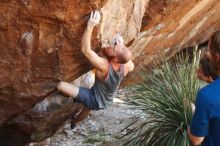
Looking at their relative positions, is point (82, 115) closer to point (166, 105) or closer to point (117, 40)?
point (166, 105)

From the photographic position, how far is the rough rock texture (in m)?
5.20

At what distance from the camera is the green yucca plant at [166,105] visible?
700 cm

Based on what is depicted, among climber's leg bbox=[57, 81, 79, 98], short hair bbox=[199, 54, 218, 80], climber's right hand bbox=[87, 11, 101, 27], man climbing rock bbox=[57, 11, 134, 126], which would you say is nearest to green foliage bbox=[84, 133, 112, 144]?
man climbing rock bbox=[57, 11, 134, 126]

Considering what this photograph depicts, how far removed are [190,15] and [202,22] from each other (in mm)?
1500

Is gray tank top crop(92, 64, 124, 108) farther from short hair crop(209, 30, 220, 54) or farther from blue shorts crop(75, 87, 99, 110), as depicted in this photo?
short hair crop(209, 30, 220, 54)

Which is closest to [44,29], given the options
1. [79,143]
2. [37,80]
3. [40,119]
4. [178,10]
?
[37,80]

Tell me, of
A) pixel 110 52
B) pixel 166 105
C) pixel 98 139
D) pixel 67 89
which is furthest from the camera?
pixel 98 139

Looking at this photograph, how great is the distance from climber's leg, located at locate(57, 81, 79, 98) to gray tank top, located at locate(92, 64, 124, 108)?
0.24m

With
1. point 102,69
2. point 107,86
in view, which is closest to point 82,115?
A: point 107,86

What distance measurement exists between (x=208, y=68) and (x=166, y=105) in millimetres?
3291

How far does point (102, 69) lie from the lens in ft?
19.2

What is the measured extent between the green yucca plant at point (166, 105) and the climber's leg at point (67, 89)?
5.07ft

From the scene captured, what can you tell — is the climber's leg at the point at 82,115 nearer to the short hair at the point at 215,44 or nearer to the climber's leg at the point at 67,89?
the climber's leg at the point at 67,89

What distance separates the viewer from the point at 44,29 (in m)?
5.36
